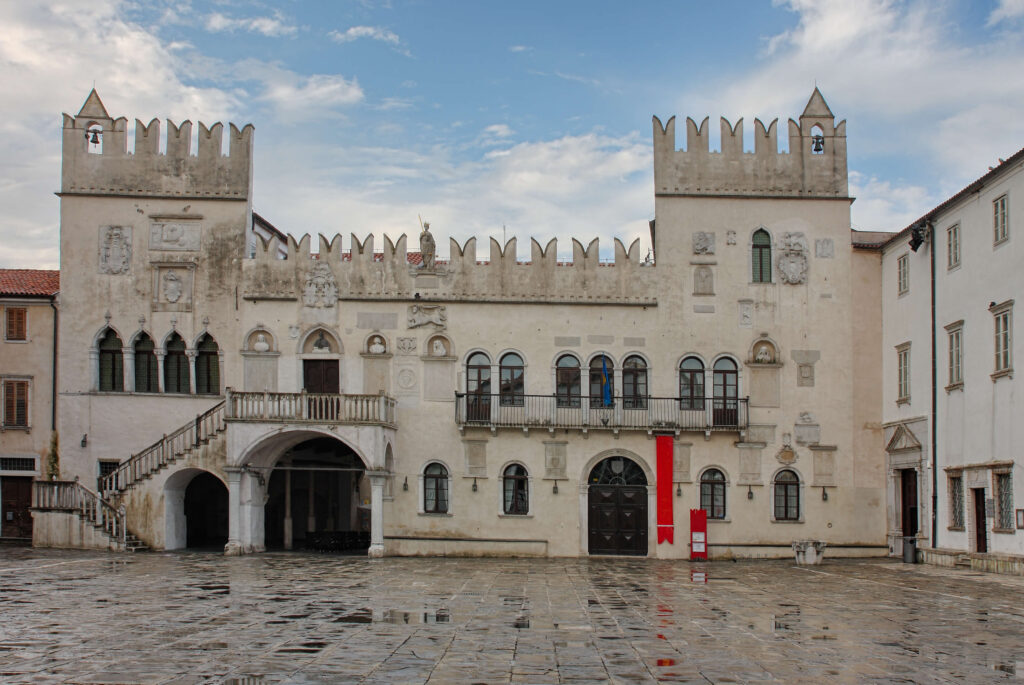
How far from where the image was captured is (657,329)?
34.7m

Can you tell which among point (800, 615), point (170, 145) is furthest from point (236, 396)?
point (800, 615)

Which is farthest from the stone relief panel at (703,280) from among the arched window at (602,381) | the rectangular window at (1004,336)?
the rectangular window at (1004,336)

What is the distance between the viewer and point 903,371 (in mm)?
32781

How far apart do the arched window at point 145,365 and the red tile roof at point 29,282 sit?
338 cm

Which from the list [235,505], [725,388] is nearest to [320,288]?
[235,505]

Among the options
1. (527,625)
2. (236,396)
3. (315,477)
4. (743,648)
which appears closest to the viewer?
(743,648)

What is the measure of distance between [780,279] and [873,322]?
331 centimetres

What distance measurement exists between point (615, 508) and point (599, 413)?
3074 millimetres

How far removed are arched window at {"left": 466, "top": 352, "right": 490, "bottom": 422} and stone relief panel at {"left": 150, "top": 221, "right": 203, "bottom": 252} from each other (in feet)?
32.2

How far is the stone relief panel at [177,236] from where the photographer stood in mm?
34969

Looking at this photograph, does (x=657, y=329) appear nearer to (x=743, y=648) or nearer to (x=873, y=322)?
(x=873, y=322)

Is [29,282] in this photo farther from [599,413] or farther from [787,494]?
[787,494]

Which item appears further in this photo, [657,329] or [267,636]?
[657,329]


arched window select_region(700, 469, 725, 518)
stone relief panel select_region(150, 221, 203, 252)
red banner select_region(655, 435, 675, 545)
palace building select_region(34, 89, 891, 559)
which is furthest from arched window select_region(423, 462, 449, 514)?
stone relief panel select_region(150, 221, 203, 252)
